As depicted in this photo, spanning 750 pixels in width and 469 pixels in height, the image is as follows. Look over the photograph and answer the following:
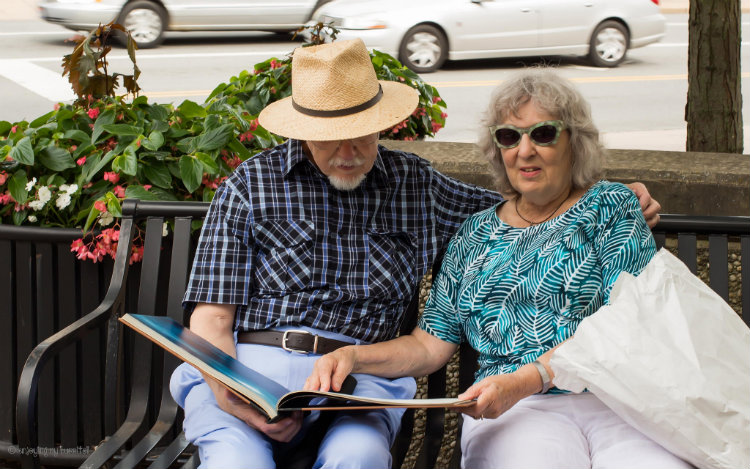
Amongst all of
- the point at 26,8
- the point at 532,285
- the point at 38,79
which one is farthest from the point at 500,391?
the point at 26,8

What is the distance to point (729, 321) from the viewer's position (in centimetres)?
222

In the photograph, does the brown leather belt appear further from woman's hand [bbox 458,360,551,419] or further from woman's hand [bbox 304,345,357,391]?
woman's hand [bbox 458,360,551,419]

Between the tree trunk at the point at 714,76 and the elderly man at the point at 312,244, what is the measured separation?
73.5 inches

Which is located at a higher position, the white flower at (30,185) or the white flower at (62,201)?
the white flower at (30,185)

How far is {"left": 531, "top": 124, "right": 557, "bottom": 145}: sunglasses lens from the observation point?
8.36ft

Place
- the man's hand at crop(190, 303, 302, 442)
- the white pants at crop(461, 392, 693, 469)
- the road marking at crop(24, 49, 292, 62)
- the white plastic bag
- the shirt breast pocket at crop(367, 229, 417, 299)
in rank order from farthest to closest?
1. the road marking at crop(24, 49, 292, 62)
2. the shirt breast pocket at crop(367, 229, 417, 299)
3. the man's hand at crop(190, 303, 302, 442)
4. the white pants at crop(461, 392, 693, 469)
5. the white plastic bag

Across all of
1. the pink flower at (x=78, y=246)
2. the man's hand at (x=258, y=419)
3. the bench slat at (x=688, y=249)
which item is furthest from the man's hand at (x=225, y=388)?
the bench slat at (x=688, y=249)

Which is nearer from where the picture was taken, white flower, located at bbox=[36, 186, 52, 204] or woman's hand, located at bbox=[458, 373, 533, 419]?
woman's hand, located at bbox=[458, 373, 533, 419]

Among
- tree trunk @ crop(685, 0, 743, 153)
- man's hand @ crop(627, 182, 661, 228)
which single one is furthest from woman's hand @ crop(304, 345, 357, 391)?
tree trunk @ crop(685, 0, 743, 153)

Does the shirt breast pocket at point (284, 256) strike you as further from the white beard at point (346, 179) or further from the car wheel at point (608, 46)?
the car wheel at point (608, 46)

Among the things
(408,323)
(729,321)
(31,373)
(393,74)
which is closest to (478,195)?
(408,323)

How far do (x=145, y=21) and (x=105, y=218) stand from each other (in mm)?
11362

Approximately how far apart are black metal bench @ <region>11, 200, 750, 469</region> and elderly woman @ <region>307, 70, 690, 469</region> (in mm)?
236

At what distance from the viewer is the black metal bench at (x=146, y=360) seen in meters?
2.60
